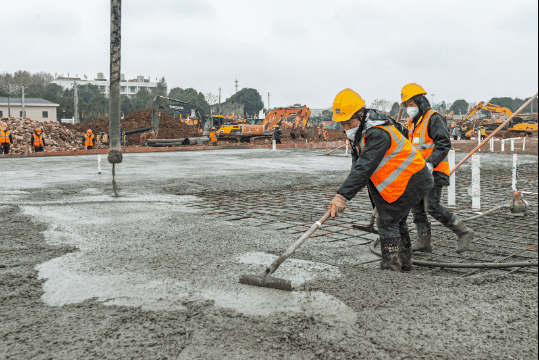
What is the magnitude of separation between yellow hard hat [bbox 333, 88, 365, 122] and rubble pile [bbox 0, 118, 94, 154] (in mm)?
24012

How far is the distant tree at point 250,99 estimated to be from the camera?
Result: 92.4 metres

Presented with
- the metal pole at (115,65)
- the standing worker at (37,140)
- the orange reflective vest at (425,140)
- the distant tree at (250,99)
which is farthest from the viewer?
the distant tree at (250,99)

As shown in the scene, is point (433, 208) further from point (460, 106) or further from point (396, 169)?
point (460, 106)

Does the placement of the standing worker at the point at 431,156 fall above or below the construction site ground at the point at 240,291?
above

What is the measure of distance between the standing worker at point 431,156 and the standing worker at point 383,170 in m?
0.70

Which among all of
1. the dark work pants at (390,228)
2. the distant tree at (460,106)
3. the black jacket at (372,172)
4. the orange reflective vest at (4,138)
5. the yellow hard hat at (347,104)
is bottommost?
the dark work pants at (390,228)

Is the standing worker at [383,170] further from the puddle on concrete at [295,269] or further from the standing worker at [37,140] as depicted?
the standing worker at [37,140]

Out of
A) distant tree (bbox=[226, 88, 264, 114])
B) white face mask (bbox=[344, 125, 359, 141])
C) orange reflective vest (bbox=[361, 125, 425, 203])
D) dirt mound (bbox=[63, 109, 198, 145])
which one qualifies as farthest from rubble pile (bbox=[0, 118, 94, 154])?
distant tree (bbox=[226, 88, 264, 114])

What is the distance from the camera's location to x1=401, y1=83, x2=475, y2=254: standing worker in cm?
445

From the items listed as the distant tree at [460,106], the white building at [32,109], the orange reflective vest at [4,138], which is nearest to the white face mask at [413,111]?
the orange reflective vest at [4,138]

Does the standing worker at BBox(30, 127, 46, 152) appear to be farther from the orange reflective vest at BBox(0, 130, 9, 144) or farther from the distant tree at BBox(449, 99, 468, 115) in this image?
the distant tree at BBox(449, 99, 468, 115)

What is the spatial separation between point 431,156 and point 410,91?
26.6 inches

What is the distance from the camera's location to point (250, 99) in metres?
92.9

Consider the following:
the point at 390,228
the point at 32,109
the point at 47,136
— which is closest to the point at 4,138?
the point at 47,136
